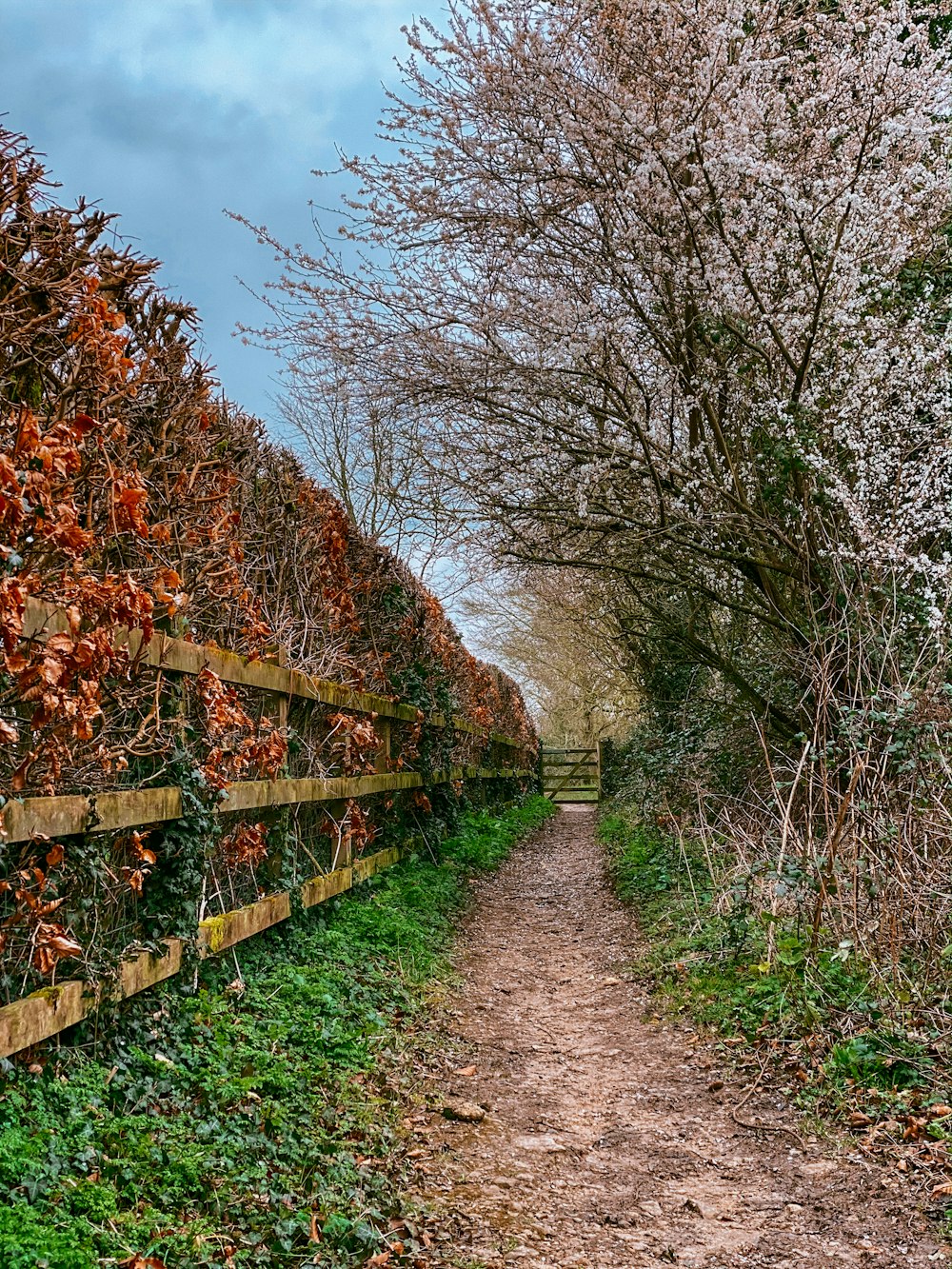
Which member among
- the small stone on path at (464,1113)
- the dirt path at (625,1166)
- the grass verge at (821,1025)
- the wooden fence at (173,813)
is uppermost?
the wooden fence at (173,813)

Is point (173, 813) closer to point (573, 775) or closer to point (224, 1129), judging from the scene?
point (224, 1129)

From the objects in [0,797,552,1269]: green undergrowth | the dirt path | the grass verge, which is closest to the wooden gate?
the grass verge

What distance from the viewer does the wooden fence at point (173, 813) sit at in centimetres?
316

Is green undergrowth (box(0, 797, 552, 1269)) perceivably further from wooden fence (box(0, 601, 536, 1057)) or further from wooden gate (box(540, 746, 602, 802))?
wooden gate (box(540, 746, 602, 802))

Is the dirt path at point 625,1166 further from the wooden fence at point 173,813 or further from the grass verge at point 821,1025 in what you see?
the wooden fence at point 173,813

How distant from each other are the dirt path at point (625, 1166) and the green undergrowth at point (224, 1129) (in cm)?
36

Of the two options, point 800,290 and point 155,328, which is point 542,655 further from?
point 155,328

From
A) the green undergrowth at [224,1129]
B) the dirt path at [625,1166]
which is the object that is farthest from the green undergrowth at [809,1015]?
the green undergrowth at [224,1129]

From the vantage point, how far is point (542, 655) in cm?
2744

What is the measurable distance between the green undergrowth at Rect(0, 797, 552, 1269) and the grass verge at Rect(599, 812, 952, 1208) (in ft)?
6.03

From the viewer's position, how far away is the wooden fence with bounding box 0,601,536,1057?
3160mm

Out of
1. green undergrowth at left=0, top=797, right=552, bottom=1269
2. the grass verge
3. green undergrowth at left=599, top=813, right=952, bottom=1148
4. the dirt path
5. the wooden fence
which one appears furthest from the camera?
green undergrowth at left=599, top=813, right=952, bottom=1148

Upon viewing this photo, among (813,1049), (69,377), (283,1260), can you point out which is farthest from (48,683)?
(813,1049)

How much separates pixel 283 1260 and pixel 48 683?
1.93 metres
